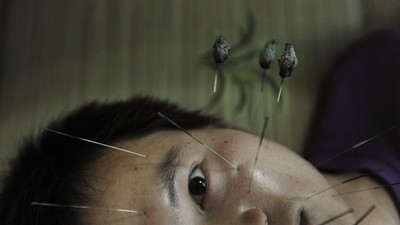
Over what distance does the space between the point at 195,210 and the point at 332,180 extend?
426 millimetres

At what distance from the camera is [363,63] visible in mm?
1112

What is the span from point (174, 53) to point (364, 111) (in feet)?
1.45

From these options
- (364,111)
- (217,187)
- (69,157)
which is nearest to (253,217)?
(217,187)

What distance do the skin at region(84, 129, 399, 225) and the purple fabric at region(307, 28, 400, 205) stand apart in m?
0.29

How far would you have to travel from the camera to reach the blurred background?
113 centimetres

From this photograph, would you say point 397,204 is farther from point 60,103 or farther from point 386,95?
point 60,103

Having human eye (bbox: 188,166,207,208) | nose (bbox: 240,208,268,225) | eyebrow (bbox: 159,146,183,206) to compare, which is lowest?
nose (bbox: 240,208,268,225)

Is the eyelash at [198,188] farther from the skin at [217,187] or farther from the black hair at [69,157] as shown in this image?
the black hair at [69,157]

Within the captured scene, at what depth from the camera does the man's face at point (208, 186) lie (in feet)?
2.19

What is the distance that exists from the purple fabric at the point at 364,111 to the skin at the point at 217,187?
11.4 inches

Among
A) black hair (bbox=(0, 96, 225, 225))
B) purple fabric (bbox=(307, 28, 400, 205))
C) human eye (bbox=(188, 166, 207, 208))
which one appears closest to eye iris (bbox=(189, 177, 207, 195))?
human eye (bbox=(188, 166, 207, 208))

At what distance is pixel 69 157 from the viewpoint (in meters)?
0.81

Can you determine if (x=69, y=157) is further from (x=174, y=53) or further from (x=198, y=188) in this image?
(x=174, y=53)

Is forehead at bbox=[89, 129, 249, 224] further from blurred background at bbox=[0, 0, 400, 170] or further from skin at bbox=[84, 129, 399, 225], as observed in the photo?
blurred background at bbox=[0, 0, 400, 170]
